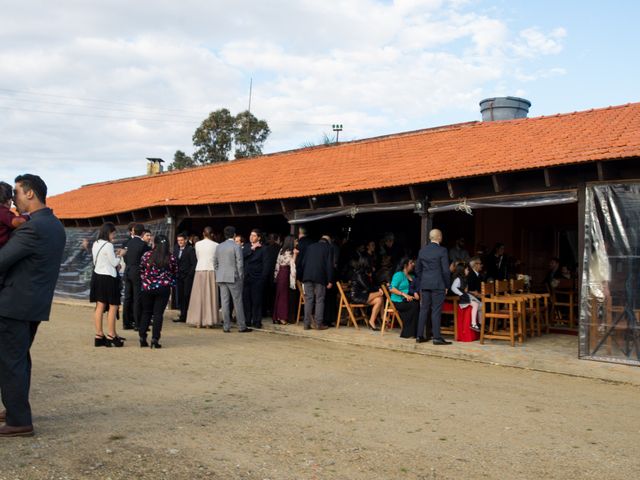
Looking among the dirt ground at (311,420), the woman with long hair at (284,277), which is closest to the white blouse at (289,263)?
the woman with long hair at (284,277)

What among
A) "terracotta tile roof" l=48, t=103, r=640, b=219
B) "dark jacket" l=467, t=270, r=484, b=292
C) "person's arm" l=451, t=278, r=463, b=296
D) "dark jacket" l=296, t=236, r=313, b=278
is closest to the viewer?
"terracotta tile roof" l=48, t=103, r=640, b=219

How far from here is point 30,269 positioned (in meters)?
4.50

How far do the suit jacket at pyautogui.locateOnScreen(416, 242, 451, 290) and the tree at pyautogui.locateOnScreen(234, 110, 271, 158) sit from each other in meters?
37.0

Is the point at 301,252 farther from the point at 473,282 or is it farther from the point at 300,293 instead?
the point at 473,282

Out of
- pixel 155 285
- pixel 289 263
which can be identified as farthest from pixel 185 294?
pixel 155 285

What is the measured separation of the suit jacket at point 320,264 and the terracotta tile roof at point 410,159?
1.22 meters

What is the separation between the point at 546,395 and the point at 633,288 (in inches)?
87.8

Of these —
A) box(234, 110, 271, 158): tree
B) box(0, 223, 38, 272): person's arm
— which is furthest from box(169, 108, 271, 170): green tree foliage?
box(0, 223, 38, 272): person's arm

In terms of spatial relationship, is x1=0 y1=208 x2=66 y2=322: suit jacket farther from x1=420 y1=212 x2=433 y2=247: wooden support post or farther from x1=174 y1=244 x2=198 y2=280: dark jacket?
x1=174 y1=244 x2=198 y2=280: dark jacket

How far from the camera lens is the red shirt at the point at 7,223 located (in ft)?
15.0

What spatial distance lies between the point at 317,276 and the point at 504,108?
7.65 metres

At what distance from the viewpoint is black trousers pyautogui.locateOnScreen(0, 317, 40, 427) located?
14.2ft

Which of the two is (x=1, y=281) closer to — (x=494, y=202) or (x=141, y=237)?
(x=141, y=237)

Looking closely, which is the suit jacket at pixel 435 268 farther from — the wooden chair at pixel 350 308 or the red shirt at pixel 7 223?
the red shirt at pixel 7 223
